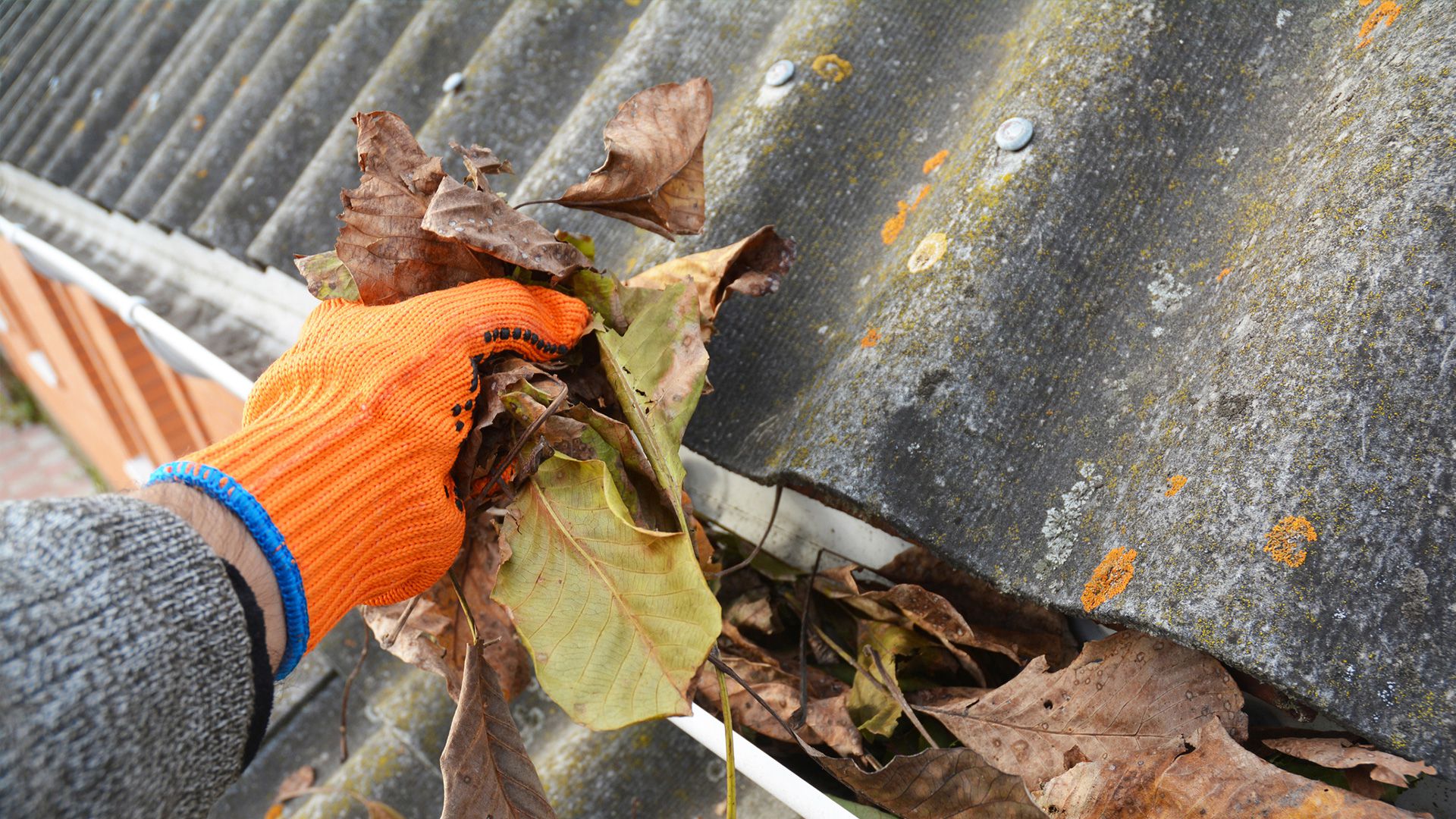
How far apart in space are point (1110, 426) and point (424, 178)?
93cm

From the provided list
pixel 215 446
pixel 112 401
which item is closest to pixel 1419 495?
pixel 215 446

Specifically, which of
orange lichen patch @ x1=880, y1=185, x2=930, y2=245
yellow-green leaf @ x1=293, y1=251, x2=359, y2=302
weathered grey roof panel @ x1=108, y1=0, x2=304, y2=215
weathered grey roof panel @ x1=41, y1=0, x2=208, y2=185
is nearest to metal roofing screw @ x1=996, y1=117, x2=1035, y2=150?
orange lichen patch @ x1=880, y1=185, x2=930, y2=245

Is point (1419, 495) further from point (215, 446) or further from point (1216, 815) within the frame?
point (215, 446)

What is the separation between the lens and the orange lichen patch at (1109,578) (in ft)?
3.21

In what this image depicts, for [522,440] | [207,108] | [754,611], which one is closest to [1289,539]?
[754,611]

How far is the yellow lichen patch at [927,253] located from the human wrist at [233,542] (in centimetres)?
88

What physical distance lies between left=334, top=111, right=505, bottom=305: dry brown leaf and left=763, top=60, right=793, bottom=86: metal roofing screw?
63 centimetres

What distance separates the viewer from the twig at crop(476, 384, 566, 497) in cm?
103

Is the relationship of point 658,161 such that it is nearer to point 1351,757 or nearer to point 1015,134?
point 1015,134

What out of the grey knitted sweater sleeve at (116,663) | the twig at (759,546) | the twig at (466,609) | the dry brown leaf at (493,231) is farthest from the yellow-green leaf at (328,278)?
the twig at (759,546)

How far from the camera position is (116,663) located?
67 centimetres

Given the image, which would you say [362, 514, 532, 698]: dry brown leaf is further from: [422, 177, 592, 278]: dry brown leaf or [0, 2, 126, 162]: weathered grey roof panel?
[0, 2, 126, 162]: weathered grey roof panel

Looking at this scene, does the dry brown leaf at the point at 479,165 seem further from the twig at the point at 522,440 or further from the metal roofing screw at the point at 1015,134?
the metal roofing screw at the point at 1015,134

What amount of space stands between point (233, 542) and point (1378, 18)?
146 cm
